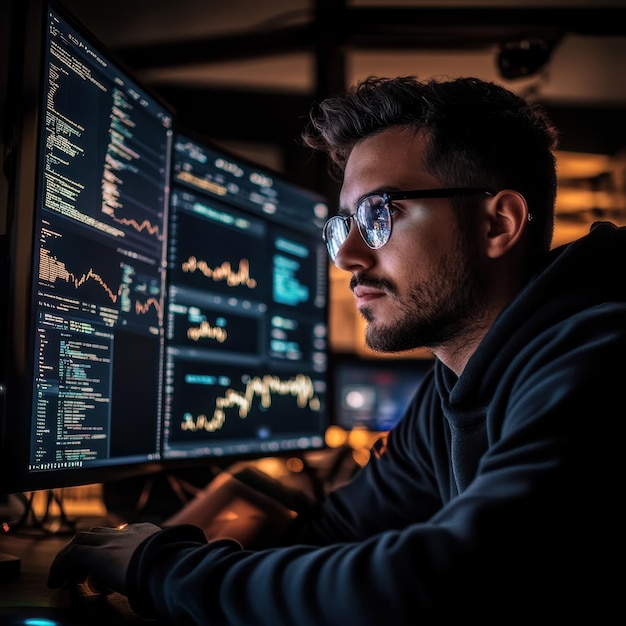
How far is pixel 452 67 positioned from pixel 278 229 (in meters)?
1.77

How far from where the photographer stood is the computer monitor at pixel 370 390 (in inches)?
95.0

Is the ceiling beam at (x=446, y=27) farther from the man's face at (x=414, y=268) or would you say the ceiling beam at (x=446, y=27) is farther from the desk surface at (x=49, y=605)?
the desk surface at (x=49, y=605)

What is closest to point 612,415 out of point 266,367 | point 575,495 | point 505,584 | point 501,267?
point 575,495

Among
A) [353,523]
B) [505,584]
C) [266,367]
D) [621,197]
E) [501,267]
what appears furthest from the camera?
[621,197]

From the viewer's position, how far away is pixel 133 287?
115 cm

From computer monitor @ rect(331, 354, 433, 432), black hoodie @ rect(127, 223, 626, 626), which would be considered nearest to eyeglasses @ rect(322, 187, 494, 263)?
black hoodie @ rect(127, 223, 626, 626)

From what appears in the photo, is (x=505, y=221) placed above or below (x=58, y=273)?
above

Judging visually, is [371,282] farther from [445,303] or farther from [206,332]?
[206,332]

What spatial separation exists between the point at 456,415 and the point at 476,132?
42 centimetres

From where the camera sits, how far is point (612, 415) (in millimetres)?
712

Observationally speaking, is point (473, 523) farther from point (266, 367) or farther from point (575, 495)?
point (266, 367)

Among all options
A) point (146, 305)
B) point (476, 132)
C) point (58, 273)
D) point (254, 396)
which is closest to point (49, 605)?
point (58, 273)

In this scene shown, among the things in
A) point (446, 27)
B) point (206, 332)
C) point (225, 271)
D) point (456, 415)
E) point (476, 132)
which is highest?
point (446, 27)

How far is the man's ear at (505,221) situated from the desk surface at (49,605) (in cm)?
68
